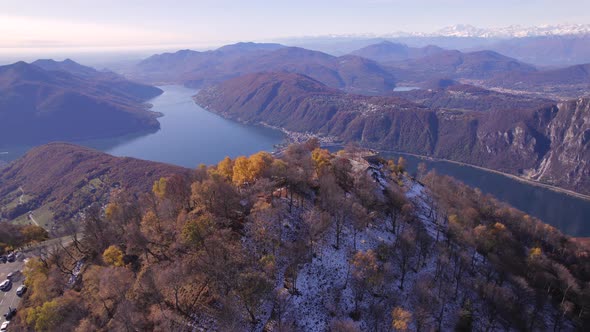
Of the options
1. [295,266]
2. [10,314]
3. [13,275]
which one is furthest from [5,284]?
[295,266]

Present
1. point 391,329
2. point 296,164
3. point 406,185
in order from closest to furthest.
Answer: point 391,329
point 296,164
point 406,185

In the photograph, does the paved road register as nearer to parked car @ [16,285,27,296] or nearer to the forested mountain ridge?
parked car @ [16,285,27,296]

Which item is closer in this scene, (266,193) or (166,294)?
(166,294)

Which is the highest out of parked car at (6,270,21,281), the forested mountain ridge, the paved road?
the forested mountain ridge

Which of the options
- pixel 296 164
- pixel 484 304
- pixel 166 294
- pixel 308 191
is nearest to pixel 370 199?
pixel 308 191

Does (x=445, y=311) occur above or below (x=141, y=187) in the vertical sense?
above

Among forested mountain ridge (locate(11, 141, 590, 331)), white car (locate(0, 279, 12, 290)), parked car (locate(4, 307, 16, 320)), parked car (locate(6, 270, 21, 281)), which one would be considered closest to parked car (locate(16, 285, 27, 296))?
forested mountain ridge (locate(11, 141, 590, 331))

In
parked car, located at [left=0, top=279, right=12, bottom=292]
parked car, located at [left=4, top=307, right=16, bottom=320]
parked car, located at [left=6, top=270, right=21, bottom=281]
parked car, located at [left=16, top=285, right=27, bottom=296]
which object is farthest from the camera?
parked car, located at [left=6, top=270, right=21, bottom=281]

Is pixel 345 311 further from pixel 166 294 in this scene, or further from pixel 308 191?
pixel 308 191
